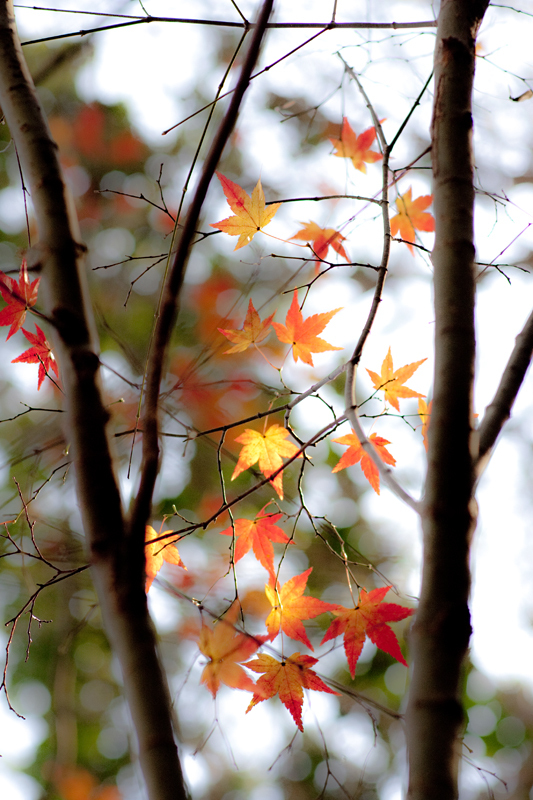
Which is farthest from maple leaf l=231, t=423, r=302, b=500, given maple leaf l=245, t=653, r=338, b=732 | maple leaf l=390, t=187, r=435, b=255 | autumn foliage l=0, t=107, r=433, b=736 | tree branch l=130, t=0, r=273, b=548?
maple leaf l=390, t=187, r=435, b=255

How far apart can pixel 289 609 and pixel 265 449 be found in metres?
0.23

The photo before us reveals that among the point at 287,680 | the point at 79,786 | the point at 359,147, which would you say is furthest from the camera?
the point at 79,786

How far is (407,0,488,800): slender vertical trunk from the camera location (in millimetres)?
322

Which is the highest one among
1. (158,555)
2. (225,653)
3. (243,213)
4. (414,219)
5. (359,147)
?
(359,147)

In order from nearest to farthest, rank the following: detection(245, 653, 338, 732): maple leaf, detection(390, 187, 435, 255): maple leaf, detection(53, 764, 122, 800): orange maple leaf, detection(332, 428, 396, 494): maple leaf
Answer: detection(245, 653, 338, 732): maple leaf, detection(332, 428, 396, 494): maple leaf, detection(390, 187, 435, 255): maple leaf, detection(53, 764, 122, 800): orange maple leaf

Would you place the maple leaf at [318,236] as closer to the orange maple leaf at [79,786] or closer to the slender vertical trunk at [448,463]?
the slender vertical trunk at [448,463]

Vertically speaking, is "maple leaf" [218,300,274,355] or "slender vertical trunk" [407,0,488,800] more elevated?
"maple leaf" [218,300,274,355]

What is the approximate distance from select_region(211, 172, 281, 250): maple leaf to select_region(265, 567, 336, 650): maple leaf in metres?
0.48

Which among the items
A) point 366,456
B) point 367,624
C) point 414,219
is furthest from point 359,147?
point 367,624

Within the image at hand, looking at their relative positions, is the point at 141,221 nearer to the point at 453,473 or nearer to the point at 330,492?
the point at 330,492

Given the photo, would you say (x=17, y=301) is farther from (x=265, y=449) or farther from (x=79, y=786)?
(x=79, y=786)

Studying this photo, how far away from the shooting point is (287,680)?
67 cm

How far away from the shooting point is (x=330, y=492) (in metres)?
2.49

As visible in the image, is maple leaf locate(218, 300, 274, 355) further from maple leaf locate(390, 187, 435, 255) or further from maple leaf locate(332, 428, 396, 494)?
maple leaf locate(390, 187, 435, 255)
